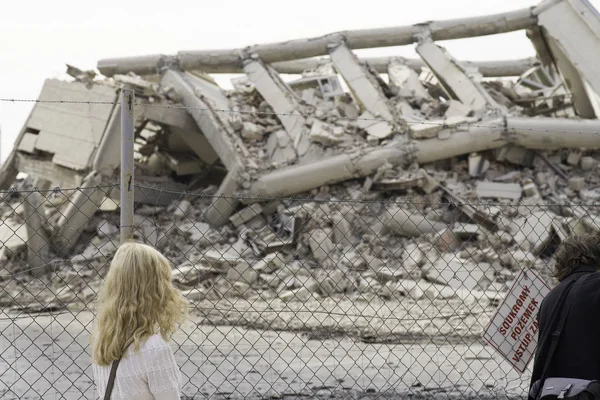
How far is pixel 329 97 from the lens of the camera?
14086 millimetres

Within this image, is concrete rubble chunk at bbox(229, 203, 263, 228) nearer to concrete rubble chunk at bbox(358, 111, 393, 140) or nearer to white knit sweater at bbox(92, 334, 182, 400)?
concrete rubble chunk at bbox(358, 111, 393, 140)

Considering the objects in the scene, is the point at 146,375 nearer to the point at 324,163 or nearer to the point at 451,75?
the point at 324,163

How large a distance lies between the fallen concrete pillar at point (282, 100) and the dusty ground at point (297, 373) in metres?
5.32

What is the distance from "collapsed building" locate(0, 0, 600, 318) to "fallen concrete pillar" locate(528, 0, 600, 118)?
0.02 meters

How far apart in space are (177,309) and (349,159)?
9.44 metres

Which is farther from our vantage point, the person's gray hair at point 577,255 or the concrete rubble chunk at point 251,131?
the concrete rubble chunk at point 251,131

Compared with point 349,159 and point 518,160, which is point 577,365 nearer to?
point 349,159

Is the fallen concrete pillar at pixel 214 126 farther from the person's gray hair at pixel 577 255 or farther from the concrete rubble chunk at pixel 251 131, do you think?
the person's gray hair at pixel 577 255

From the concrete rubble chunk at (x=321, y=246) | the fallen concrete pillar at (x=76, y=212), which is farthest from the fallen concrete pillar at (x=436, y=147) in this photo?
the fallen concrete pillar at (x=76, y=212)

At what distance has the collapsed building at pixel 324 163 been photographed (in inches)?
415

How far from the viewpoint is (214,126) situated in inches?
499

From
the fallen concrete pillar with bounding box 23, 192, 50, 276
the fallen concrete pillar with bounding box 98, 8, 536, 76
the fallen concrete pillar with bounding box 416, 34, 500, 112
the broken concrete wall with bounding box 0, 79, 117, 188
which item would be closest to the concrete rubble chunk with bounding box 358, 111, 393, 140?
the fallen concrete pillar with bounding box 416, 34, 500, 112

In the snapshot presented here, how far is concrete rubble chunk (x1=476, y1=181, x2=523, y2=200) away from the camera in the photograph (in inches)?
471

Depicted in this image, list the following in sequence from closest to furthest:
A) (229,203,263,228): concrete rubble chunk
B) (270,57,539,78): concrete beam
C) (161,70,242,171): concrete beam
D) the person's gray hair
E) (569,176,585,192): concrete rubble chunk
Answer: the person's gray hair → (569,176,585,192): concrete rubble chunk → (229,203,263,228): concrete rubble chunk → (161,70,242,171): concrete beam → (270,57,539,78): concrete beam
